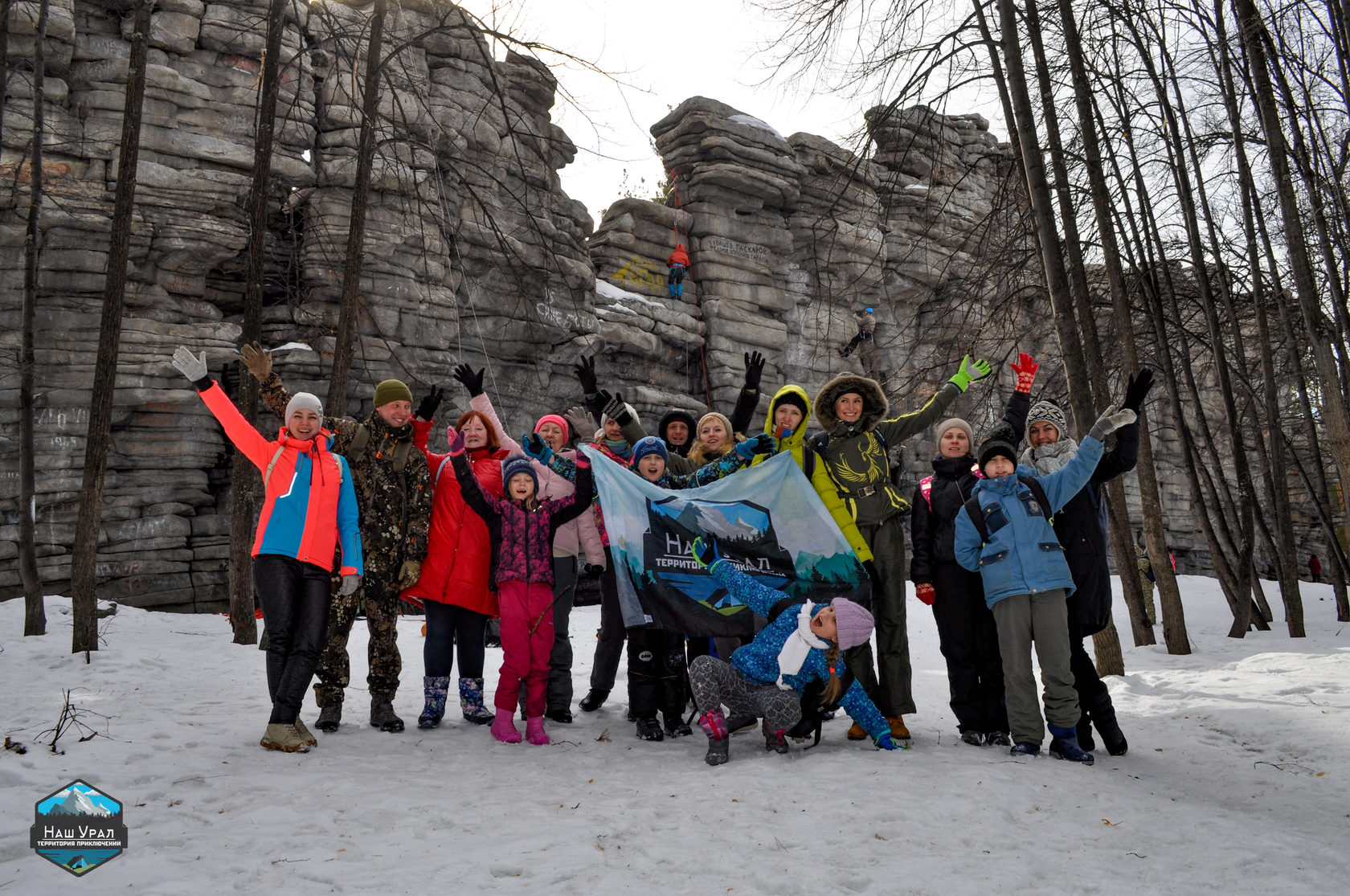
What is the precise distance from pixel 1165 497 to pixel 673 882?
→ 2911cm

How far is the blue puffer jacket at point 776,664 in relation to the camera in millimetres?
4590

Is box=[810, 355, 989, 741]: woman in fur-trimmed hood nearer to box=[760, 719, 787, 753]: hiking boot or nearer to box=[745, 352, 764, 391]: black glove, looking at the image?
box=[760, 719, 787, 753]: hiking boot

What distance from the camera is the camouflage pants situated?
4.95 m

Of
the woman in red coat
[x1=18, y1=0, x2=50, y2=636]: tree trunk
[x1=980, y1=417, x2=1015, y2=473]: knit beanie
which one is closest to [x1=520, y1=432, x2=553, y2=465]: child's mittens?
the woman in red coat

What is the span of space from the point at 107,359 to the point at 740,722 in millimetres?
Answer: 6574

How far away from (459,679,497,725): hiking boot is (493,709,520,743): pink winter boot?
437mm

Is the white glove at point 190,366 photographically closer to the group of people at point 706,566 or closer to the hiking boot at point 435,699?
the group of people at point 706,566

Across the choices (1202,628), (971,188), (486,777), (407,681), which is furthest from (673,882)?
(971,188)

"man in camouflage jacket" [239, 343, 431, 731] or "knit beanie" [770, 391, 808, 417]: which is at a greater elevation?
"knit beanie" [770, 391, 808, 417]

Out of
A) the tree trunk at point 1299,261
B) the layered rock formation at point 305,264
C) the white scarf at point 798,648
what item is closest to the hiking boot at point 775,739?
the white scarf at point 798,648

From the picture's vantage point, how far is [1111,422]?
4645mm

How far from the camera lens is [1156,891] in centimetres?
294

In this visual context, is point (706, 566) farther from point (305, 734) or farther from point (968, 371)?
point (305, 734)

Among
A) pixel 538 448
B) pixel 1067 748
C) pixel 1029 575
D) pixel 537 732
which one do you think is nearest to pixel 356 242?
pixel 538 448
